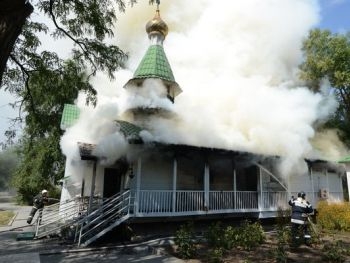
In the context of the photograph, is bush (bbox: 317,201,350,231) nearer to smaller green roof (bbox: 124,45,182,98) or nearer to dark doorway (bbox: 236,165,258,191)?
dark doorway (bbox: 236,165,258,191)

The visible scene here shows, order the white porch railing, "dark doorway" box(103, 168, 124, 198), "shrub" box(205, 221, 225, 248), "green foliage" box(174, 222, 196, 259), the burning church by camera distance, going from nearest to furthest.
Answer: "green foliage" box(174, 222, 196, 259)
"shrub" box(205, 221, 225, 248)
the burning church
the white porch railing
"dark doorway" box(103, 168, 124, 198)

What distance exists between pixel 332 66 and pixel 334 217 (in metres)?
21.0

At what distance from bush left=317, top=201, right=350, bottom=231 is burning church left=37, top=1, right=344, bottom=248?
2.19 meters

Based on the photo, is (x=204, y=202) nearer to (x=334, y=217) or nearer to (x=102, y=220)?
(x=102, y=220)

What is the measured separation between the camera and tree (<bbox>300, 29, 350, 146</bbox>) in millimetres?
32781

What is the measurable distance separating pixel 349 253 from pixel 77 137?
40.9 ft

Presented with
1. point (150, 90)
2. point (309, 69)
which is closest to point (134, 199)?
point (150, 90)

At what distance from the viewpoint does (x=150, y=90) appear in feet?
66.4

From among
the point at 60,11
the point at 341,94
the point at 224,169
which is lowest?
the point at 224,169

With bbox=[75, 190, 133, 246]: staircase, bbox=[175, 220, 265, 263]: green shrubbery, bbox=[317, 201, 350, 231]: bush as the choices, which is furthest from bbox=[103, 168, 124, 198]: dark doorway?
bbox=[317, 201, 350, 231]: bush

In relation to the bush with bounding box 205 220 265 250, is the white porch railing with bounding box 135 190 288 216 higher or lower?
higher

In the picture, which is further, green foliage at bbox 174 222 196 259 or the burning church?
the burning church

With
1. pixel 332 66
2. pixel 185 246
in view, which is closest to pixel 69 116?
pixel 185 246

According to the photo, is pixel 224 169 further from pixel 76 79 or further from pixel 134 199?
pixel 76 79
